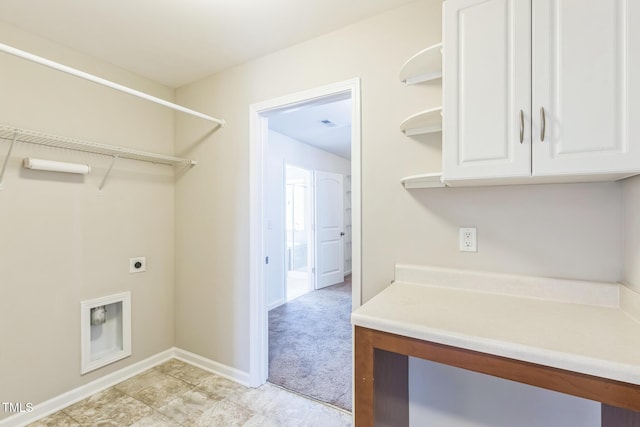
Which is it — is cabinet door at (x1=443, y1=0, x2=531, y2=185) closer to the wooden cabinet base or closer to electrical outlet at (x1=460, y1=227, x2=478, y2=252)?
electrical outlet at (x1=460, y1=227, x2=478, y2=252)

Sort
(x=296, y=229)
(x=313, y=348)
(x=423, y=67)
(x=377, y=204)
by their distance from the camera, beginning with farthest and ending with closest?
(x=296, y=229)
(x=313, y=348)
(x=377, y=204)
(x=423, y=67)

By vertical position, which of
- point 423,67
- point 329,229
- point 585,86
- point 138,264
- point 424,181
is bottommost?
point 138,264

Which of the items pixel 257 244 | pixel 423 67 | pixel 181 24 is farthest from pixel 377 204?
pixel 181 24

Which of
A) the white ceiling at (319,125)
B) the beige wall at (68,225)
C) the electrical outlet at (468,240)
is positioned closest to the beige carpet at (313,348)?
the beige wall at (68,225)

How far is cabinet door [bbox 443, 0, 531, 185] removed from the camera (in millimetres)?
1140

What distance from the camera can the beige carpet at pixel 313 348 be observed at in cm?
223

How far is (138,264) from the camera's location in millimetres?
2447

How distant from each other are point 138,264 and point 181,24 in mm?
1798

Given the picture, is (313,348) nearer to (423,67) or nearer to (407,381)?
(407,381)

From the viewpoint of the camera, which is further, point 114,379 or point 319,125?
Result: point 319,125

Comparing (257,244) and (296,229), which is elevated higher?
(257,244)

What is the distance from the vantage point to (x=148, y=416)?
1.90m

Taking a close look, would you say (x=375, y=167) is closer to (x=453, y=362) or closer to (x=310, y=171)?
(x=453, y=362)

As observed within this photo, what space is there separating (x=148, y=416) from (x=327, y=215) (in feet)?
12.9
